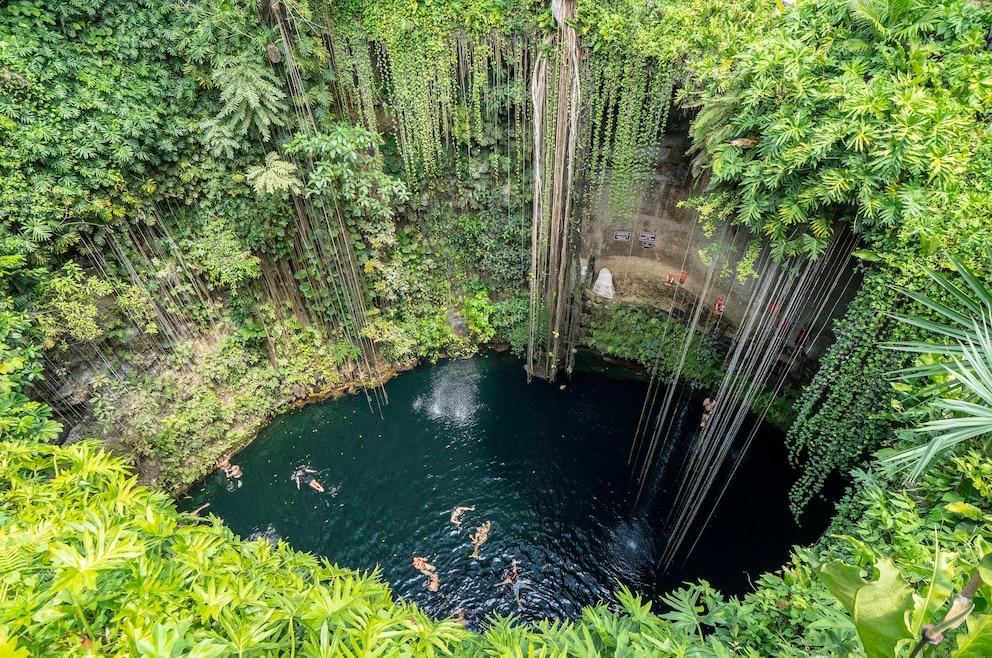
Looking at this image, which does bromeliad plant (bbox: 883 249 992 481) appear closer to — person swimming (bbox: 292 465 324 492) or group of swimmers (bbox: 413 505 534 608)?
group of swimmers (bbox: 413 505 534 608)

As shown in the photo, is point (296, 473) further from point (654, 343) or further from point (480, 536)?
point (654, 343)

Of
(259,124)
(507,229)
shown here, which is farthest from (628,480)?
(259,124)

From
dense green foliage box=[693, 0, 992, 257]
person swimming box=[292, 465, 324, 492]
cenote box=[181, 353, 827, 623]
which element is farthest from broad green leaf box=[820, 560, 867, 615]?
person swimming box=[292, 465, 324, 492]

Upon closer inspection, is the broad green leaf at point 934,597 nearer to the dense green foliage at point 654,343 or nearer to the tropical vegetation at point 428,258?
the tropical vegetation at point 428,258

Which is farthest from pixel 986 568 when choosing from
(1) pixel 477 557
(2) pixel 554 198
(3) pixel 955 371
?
(2) pixel 554 198

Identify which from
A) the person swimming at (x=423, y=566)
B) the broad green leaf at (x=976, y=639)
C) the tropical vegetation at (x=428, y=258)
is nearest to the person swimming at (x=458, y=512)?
the person swimming at (x=423, y=566)

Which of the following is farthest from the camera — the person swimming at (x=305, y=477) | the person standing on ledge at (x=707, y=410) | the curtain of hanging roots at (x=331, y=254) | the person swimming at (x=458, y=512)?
the person swimming at (x=305, y=477)

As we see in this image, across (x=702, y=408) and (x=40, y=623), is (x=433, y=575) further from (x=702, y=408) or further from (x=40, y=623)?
(x=702, y=408)
